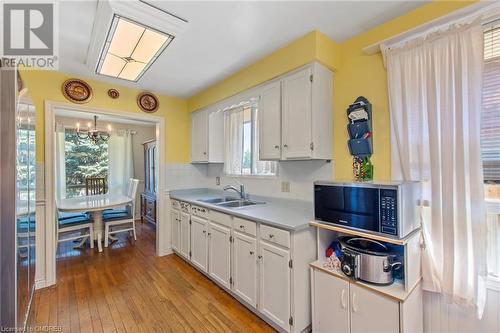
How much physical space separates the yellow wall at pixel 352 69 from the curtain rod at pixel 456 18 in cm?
7

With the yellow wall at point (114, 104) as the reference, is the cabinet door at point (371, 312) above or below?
below

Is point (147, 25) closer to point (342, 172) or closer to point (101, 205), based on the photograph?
point (342, 172)

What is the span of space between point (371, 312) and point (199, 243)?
190 cm

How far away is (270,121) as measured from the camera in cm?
234

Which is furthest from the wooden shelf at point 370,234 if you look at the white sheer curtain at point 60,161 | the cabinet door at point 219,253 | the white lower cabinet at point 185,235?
the white sheer curtain at point 60,161

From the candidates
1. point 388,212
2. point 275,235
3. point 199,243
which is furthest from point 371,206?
point 199,243

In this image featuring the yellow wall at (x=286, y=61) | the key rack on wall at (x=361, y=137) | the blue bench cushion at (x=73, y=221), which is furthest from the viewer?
the blue bench cushion at (x=73, y=221)

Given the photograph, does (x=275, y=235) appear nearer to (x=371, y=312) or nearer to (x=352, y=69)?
(x=371, y=312)

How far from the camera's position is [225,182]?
136 inches

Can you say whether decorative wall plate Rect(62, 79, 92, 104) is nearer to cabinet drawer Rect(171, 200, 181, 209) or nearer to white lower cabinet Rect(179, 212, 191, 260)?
cabinet drawer Rect(171, 200, 181, 209)

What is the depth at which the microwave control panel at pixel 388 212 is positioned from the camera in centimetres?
138

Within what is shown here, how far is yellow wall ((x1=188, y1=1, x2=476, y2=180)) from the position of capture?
180 cm

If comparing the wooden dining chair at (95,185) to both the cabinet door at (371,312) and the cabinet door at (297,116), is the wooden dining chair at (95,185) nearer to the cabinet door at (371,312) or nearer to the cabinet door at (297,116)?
the cabinet door at (297,116)

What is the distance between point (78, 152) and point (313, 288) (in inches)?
222
